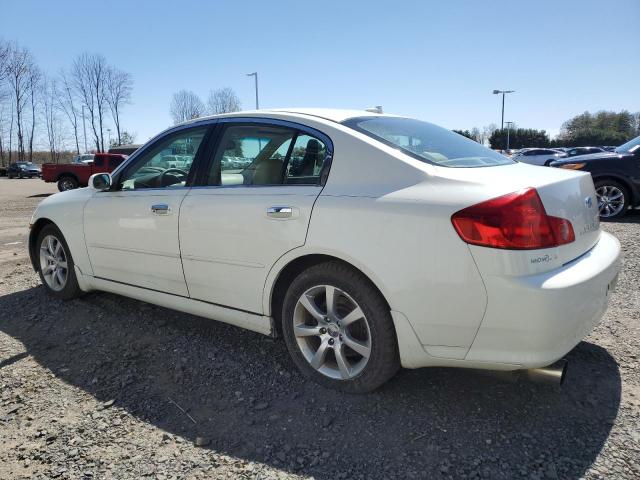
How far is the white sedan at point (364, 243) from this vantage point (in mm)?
2066

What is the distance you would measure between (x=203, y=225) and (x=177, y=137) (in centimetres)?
89

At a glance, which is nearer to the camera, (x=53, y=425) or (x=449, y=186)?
(x=449, y=186)

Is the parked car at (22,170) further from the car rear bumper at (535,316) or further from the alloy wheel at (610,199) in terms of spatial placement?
the car rear bumper at (535,316)

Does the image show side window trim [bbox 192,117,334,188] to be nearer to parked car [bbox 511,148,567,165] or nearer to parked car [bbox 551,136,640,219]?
parked car [bbox 551,136,640,219]

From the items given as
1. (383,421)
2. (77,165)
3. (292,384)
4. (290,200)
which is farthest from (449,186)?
(77,165)

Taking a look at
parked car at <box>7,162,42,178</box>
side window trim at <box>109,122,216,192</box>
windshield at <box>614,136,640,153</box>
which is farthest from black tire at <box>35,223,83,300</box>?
parked car at <box>7,162,42,178</box>

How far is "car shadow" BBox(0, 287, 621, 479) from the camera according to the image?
210 centimetres

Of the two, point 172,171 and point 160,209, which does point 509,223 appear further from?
point 172,171

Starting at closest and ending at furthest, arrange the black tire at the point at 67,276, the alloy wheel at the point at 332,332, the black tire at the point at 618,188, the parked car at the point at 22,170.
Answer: the alloy wheel at the point at 332,332 < the black tire at the point at 67,276 < the black tire at the point at 618,188 < the parked car at the point at 22,170

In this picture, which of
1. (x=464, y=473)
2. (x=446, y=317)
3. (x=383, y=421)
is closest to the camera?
(x=464, y=473)

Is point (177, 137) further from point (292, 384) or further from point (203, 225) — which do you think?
point (292, 384)

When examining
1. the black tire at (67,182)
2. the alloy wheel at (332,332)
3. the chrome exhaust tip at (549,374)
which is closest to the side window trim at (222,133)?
the alloy wheel at (332,332)

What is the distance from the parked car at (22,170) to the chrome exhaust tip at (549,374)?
46.6 m

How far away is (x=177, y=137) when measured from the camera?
11.4 ft
